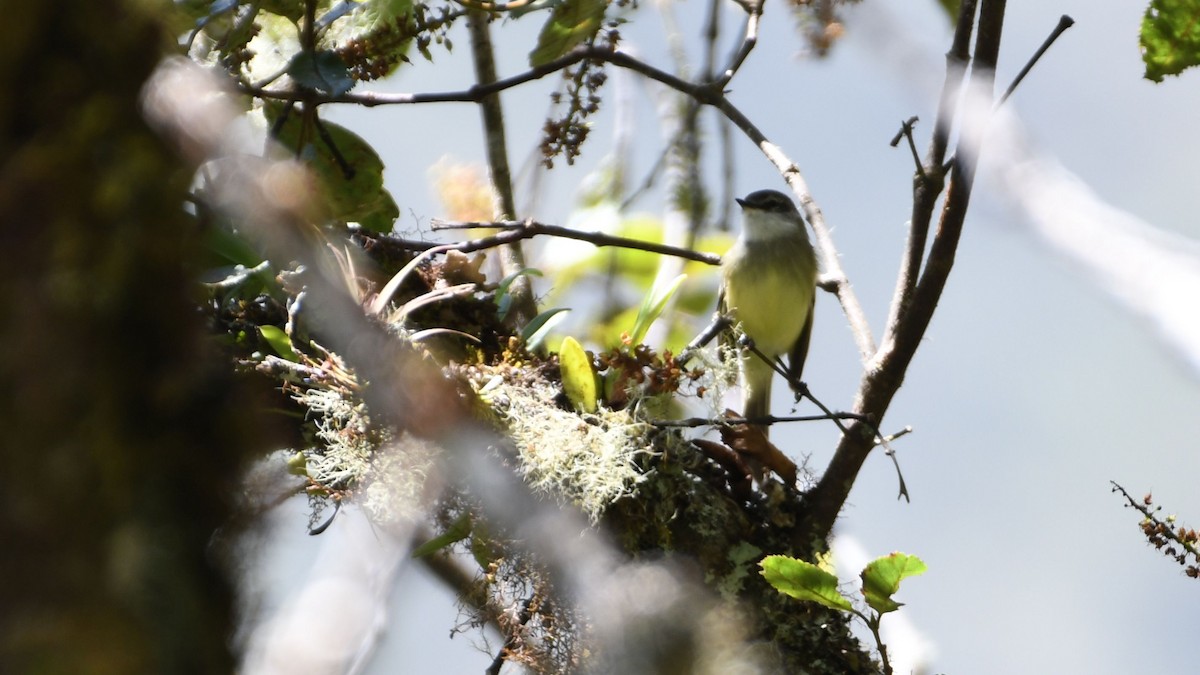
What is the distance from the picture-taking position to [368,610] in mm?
1570

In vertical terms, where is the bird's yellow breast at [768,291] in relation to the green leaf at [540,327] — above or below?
above

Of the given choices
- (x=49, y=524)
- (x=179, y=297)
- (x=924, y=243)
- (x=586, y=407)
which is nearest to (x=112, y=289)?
(x=179, y=297)

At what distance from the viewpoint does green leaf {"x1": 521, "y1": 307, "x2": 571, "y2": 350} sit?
118 inches

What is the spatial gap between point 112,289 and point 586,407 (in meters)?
2.02

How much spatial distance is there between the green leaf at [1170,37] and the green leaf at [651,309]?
50.9 inches

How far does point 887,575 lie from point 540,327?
4.13ft

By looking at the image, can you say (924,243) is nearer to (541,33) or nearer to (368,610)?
(541,33)

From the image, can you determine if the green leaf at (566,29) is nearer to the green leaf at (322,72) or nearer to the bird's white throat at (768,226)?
the green leaf at (322,72)

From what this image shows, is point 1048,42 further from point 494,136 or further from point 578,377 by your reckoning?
point 494,136

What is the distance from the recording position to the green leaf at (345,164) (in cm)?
333

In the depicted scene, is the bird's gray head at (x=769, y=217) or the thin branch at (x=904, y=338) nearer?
the thin branch at (x=904, y=338)

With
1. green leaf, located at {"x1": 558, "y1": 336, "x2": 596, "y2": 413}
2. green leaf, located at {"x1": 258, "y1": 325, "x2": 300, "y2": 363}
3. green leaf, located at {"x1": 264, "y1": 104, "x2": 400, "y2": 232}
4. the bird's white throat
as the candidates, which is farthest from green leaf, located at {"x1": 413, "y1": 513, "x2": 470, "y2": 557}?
the bird's white throat

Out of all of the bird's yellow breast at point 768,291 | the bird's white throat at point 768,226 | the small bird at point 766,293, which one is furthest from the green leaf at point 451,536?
the bird's white throat at point 768,226

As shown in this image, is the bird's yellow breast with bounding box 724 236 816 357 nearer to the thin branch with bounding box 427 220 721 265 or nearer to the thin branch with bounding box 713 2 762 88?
the thin branch with bounding box 713 2 762 88
